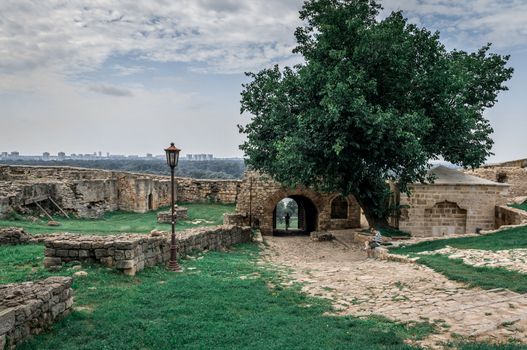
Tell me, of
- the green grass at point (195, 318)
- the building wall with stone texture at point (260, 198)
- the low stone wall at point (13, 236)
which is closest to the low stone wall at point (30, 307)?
the green grass at point (195, 318)

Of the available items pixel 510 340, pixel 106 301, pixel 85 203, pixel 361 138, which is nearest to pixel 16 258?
pixel 106 301

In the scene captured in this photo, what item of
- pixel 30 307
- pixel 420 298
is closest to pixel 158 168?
pixel 420 298

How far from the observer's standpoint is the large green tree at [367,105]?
1406cm

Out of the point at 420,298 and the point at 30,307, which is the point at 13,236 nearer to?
the point at 30,307

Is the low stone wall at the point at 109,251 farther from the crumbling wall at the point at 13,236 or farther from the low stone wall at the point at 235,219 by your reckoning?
the low stone wall at the point at 235,219

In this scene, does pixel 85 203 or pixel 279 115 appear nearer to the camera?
pixel 279 115

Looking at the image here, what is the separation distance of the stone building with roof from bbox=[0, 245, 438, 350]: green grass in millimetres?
12264

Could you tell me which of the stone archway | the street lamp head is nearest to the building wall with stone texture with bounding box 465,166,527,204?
the stone archway

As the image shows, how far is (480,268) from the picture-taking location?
953 centimetres

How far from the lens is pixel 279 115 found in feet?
53.5

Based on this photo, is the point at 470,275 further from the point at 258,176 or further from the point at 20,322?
the point at 258,176

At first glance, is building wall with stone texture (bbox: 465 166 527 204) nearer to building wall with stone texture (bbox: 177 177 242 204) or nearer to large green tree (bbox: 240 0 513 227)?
large green tree (bbox: 240 0 513 227)

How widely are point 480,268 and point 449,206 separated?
1091 cm

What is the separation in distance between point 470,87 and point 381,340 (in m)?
15.3
